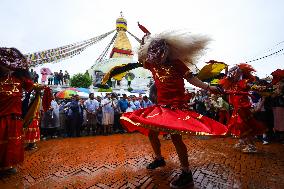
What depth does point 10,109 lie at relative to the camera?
4414mm

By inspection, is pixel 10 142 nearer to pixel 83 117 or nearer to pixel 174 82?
pixel 174 82

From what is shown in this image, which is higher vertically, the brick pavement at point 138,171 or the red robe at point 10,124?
the red robe at point 10,124

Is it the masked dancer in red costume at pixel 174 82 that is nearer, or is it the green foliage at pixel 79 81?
the masked dancer in red costume at pixel 174 82

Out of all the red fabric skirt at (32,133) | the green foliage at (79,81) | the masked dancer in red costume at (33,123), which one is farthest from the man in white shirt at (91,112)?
the green foliage at (79,81)

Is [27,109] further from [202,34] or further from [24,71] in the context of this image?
[202,34]

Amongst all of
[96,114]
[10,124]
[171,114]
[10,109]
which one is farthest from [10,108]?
Answer: [96,114]

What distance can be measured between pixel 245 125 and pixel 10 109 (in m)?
5.10

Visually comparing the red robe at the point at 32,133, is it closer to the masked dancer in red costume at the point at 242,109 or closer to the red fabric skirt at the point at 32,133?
the red fabric skirt at the point at 32,133

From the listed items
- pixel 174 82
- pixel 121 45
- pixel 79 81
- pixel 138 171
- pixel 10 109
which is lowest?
pixel 138 171

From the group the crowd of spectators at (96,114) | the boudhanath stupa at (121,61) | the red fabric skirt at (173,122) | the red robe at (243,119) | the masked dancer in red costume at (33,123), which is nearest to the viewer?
the red fabric skirt at (173,122)

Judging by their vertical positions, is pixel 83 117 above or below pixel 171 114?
below

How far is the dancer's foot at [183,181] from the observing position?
3.36 m

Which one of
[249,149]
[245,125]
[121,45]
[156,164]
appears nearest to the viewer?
[156,164]

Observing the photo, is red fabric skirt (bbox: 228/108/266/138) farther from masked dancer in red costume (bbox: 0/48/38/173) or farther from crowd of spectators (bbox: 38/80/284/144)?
masked dancer in red costume (bbox: 0/48/38/173)
